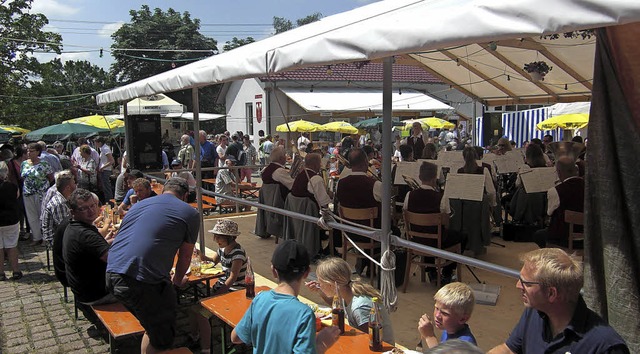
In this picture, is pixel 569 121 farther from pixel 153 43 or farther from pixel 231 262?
pixel 153 43

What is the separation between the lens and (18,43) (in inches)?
808

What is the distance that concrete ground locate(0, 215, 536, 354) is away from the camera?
428cm

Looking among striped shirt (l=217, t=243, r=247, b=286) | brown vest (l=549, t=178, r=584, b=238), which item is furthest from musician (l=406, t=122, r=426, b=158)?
striped shirt (l=217, t=243, r=247, b=286)

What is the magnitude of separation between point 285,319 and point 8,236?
19.4 ft

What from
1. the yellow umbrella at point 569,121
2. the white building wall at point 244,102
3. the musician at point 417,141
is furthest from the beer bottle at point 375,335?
the white building wall at point 244,102

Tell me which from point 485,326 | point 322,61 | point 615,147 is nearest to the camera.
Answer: point 615,147

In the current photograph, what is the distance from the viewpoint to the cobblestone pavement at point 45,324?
453 cm

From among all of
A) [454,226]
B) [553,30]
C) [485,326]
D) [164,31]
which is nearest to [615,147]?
[553,30]

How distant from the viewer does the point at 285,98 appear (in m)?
23.2

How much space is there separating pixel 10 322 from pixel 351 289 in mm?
4110

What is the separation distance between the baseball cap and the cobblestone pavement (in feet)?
7.20

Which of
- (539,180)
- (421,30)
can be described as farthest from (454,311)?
(539,180)

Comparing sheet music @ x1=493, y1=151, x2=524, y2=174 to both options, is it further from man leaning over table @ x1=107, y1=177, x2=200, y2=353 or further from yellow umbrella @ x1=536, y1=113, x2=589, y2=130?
yellow umbrella @ x1=536, y1=113, x2=589, y2=130

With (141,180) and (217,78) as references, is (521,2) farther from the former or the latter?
(141,180)
